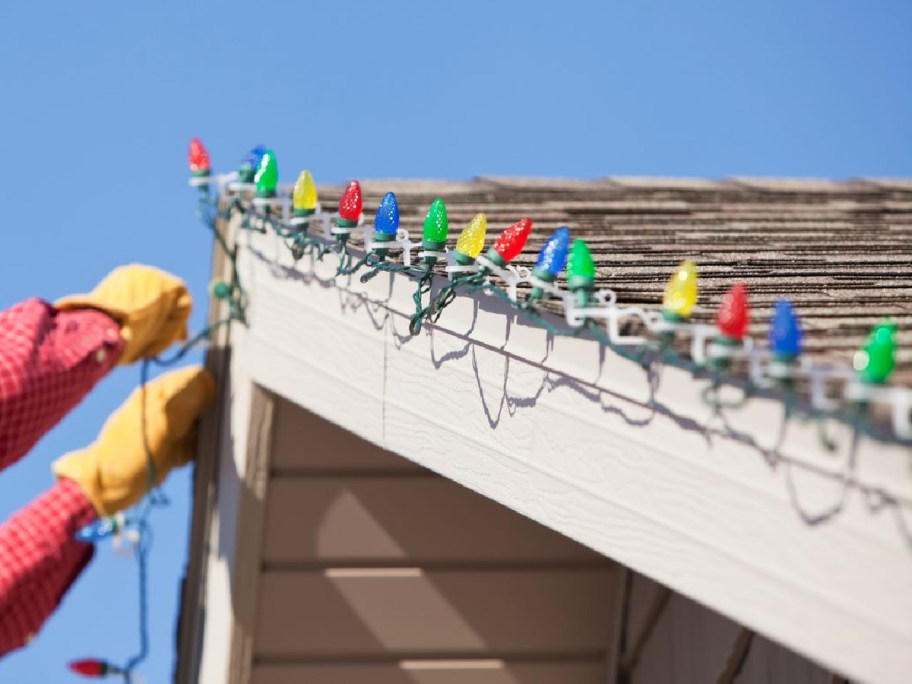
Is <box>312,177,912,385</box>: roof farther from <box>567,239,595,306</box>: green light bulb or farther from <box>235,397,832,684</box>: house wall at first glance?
<box>235,397,832,684</box>: house wall

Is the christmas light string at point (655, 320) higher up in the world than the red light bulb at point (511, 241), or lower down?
lower down

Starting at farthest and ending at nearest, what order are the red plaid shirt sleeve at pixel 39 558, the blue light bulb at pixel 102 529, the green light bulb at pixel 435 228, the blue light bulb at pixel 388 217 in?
the blue light bulb at pixel 102 529, the red plaid shirt sleeve at pixel 39 558, the blue light bulb at pixel 388 217, the green light bulb at pixel 435 228

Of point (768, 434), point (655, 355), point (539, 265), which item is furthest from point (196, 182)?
point (768, 434)

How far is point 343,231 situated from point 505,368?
21.0 inches

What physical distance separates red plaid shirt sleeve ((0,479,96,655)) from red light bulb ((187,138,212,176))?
0.83 m

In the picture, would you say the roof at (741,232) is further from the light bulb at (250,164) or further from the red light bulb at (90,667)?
the red light bulb at (90,667)

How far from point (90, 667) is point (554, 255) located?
2052 millimetres

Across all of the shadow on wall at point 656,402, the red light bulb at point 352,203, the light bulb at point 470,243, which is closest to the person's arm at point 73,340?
the shadow on wall at point 656,402

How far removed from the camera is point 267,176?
346 centimetres

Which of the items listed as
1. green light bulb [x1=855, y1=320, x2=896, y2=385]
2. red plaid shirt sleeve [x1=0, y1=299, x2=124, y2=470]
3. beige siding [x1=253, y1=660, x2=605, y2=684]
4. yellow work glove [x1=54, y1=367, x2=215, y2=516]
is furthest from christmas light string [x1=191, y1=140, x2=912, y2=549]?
beige siding [x1=253, y1=660, x2=605, y2=684]

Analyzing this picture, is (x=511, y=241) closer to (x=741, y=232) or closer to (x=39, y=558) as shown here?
(x=741, y=232)

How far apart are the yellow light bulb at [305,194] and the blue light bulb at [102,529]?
957 millimetres

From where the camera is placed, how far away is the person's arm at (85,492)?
362 cm

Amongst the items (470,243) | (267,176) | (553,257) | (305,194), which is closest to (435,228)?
(470,243)
